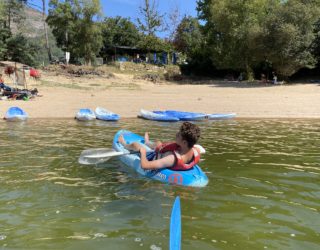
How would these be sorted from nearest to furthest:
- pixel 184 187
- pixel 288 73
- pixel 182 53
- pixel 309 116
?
pixel 184 187 → pixel 309 116 → pixel 288 73 → pixel 182 53

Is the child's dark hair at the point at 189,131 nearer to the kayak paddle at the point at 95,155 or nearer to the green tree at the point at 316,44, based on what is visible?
the kayak paddle at the point at 95,155

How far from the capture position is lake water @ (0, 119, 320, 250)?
455 centimetres

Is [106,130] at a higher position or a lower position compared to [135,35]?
lower

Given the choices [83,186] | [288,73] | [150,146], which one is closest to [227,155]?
[150,146]

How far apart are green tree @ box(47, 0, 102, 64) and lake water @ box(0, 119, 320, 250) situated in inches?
1184

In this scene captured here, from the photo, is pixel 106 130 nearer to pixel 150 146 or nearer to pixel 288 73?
pixel 150 146

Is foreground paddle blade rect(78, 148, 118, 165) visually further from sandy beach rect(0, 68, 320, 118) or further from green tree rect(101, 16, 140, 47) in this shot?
green tree rect(101, 16, 140, 47)

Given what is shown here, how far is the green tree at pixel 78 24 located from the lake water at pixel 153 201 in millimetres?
30076

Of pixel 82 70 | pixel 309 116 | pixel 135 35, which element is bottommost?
pixel 309 116

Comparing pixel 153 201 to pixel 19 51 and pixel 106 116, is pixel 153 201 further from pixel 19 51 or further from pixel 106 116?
pixel 19 51

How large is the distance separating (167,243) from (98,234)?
0.84 meters

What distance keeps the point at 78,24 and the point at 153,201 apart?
116 ft

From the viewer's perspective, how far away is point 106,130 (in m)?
13.6

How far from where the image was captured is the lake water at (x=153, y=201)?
4551mm
